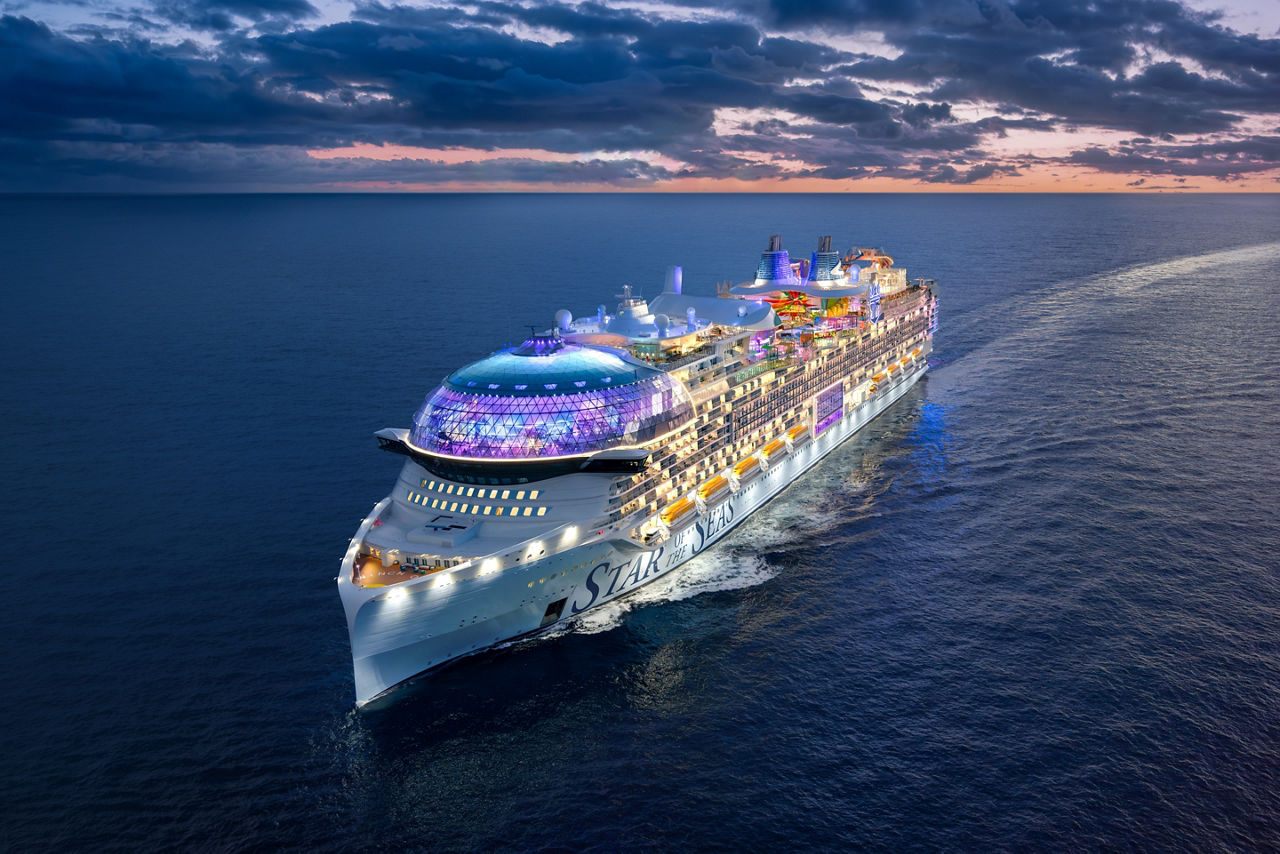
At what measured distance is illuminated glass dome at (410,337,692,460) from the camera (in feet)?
188

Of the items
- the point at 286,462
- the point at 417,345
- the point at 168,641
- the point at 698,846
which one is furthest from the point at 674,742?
the point at 417,345

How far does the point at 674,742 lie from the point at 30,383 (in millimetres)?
104847

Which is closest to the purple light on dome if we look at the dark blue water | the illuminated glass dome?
the illuminated glass dome

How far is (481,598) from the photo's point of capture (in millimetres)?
50312

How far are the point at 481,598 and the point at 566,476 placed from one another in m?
10.7

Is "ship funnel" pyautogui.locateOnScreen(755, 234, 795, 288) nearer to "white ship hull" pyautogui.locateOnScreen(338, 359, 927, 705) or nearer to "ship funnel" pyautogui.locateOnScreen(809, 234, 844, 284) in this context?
"ship funnel" pyautogui.locateOnScreen(809, 234, 844, 284)

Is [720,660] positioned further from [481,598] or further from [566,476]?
[566,476]

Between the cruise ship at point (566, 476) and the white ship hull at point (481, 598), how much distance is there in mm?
93

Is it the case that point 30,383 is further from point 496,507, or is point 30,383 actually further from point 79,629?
point 496,507

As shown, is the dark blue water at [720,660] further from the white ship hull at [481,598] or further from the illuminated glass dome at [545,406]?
the illuminated glass dome at [545,406]

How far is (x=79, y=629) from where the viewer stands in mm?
54000

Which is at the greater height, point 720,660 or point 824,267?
point 824,267

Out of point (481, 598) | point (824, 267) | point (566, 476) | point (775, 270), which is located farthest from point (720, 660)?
point (824, 267)

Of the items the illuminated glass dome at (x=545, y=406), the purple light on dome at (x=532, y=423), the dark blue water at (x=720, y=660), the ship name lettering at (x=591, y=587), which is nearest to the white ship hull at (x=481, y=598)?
the ship name lettering at (x=591, y=587)
